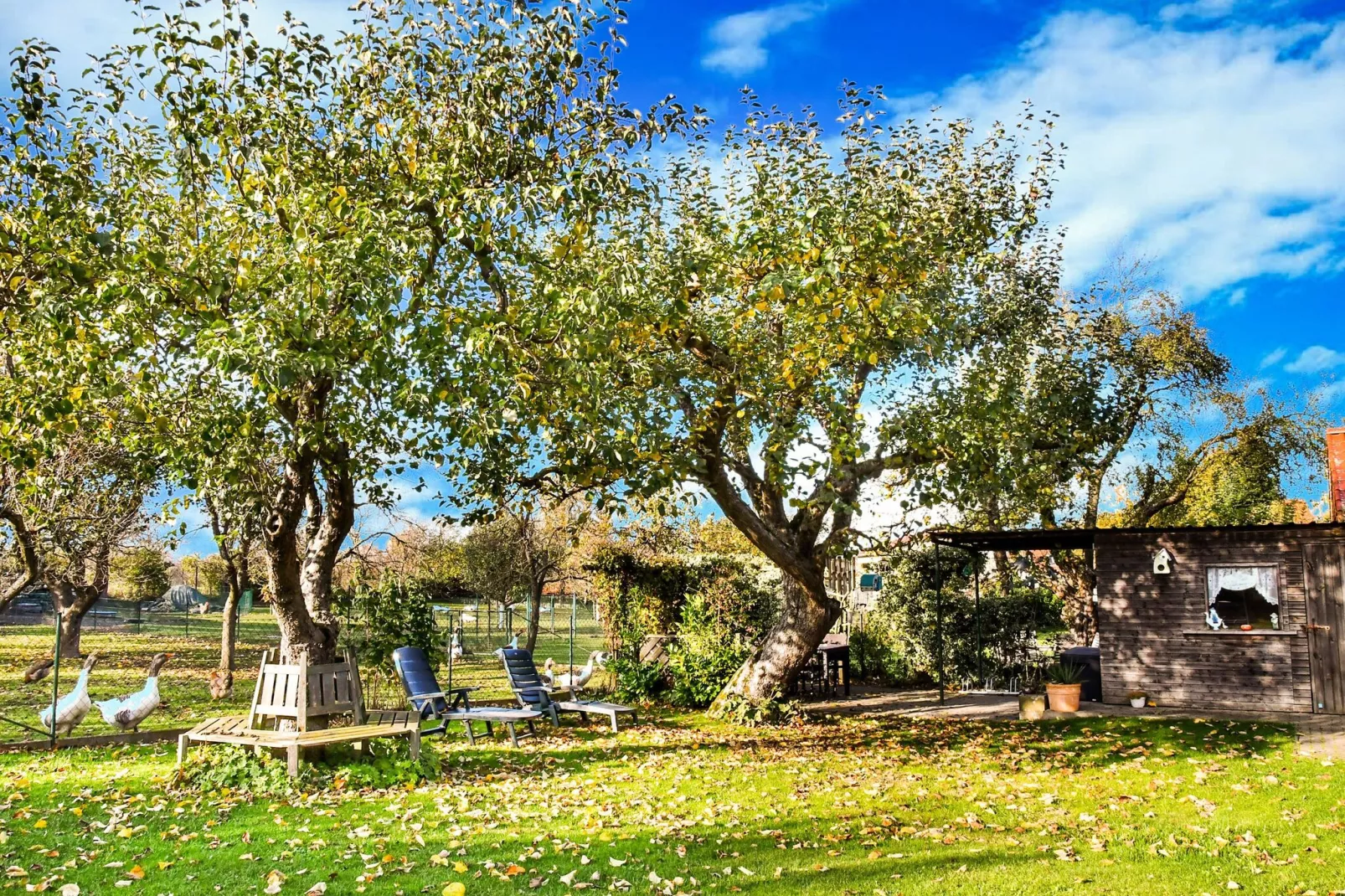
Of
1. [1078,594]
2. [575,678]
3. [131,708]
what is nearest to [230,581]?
[575,678]

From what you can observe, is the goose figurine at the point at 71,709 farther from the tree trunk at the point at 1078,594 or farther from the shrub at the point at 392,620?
the tree trunk at the point at 1078,594

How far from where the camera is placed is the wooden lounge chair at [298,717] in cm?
838

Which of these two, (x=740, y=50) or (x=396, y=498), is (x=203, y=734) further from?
(x=740, y=50)

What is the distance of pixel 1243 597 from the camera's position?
13.9 metres

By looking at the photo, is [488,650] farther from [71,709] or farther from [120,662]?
[71,709]

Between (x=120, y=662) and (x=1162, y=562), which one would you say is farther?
(x=120, y=662)

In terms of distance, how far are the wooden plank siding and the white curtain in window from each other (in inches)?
3.0

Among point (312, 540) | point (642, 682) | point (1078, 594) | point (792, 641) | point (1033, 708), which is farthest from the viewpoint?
point (1078, 594)

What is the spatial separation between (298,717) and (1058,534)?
11163 mm

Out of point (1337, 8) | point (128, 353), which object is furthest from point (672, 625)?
point (1337, 8)

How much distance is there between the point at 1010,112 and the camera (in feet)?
46.6

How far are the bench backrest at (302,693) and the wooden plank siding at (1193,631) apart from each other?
1077 centimetres

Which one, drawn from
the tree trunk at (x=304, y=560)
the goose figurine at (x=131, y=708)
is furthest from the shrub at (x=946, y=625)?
the goose figurine at (x=131, y=708)

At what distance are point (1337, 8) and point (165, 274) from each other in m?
19.9
